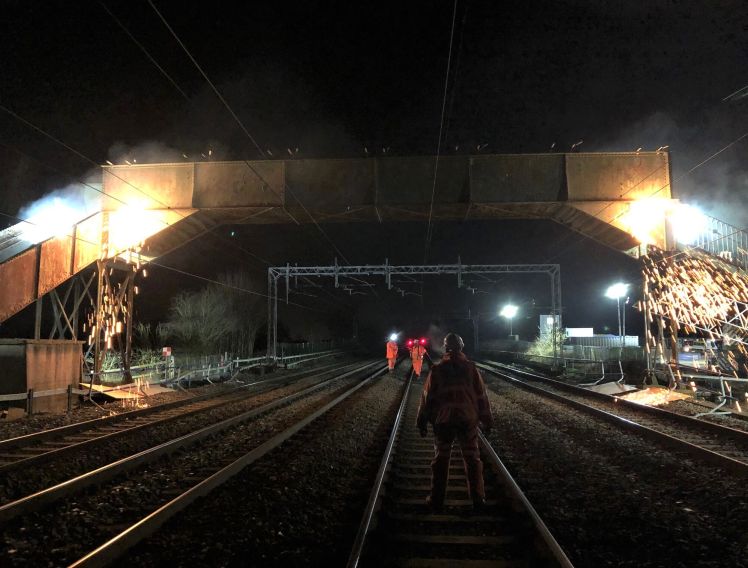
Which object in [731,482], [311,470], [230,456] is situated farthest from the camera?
[230,456]

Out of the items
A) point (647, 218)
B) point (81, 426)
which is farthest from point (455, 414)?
point (647, 218)

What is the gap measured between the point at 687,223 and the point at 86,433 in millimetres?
16872

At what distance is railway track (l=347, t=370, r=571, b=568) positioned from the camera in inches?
184

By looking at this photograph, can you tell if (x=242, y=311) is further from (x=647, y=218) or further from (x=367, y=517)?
(x=367, y=517)

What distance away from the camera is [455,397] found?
19.0ft

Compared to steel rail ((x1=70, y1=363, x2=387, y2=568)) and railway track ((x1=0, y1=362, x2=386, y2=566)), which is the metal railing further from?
steel rail ((x1=70, y1=363, x2=387, y2=568))

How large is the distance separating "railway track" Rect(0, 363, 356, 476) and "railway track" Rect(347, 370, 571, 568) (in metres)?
5.24

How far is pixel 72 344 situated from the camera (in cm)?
1614

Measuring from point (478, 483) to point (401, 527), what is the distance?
3.20 feet

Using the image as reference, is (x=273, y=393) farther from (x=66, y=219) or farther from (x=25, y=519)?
(x=25, y=519)

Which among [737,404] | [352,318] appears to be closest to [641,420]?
[737,404]

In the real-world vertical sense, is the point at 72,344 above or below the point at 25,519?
above

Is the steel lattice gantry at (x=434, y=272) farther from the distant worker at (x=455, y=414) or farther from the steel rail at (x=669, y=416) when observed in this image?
the distant worker at (x=455, y=414)

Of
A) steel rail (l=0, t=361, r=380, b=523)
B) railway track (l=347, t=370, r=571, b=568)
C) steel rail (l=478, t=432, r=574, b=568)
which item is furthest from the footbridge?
railway track (l=347, t=370, r=571, b=568)
